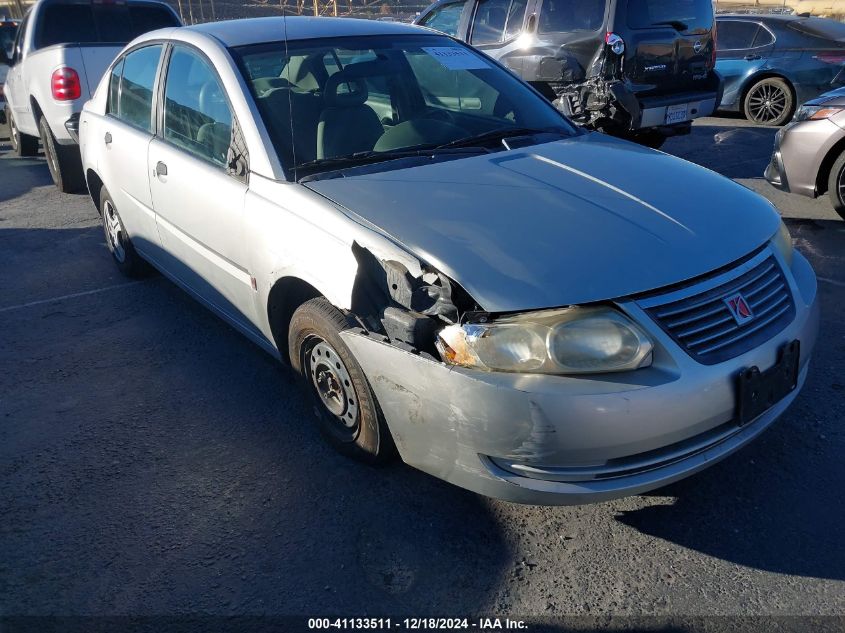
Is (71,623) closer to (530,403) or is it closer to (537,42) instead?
(530,403)

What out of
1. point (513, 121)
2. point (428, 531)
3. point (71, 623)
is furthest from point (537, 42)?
point (71, 623)

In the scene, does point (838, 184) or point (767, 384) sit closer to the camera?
point (767, 384)

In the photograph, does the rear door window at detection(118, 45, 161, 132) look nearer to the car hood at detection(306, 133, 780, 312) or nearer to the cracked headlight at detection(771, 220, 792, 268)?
the car hood at detection(306, 133, 780, 312)

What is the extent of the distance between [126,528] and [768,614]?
227 cm

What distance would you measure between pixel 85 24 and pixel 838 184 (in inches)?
300

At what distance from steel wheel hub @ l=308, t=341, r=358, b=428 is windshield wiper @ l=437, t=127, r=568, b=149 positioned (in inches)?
45.3

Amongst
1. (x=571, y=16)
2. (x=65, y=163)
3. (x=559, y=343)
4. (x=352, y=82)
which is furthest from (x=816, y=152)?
(x=65, y=163)

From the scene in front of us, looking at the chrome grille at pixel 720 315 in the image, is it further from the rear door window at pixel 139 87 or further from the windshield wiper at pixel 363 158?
the rear door window at pixel 139 87

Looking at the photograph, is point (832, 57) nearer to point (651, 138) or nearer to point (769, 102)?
point (769, 102)

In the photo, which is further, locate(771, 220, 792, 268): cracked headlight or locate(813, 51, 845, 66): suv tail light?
locate(813, 51, 845, 66): suv tail light

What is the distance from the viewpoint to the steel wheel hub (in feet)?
9.61

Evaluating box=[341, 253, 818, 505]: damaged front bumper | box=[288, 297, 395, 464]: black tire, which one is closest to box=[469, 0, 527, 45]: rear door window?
box=[288, 297, 395, 464]: black tire

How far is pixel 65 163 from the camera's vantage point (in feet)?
26.0

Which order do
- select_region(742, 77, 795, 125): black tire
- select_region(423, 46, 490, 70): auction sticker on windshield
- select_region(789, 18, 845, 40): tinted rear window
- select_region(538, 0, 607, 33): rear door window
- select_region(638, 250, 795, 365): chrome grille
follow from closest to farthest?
select_region(638, 250, 795, 365): chrome grille → select_region(423, 46, 490, 70): auction sticker on windshield → select_region(538, 0, 607, 33): rear door window → select_region(789, 18, 845, 40): tinted rear window → select_region(742, 77, 795, 125): black tire
